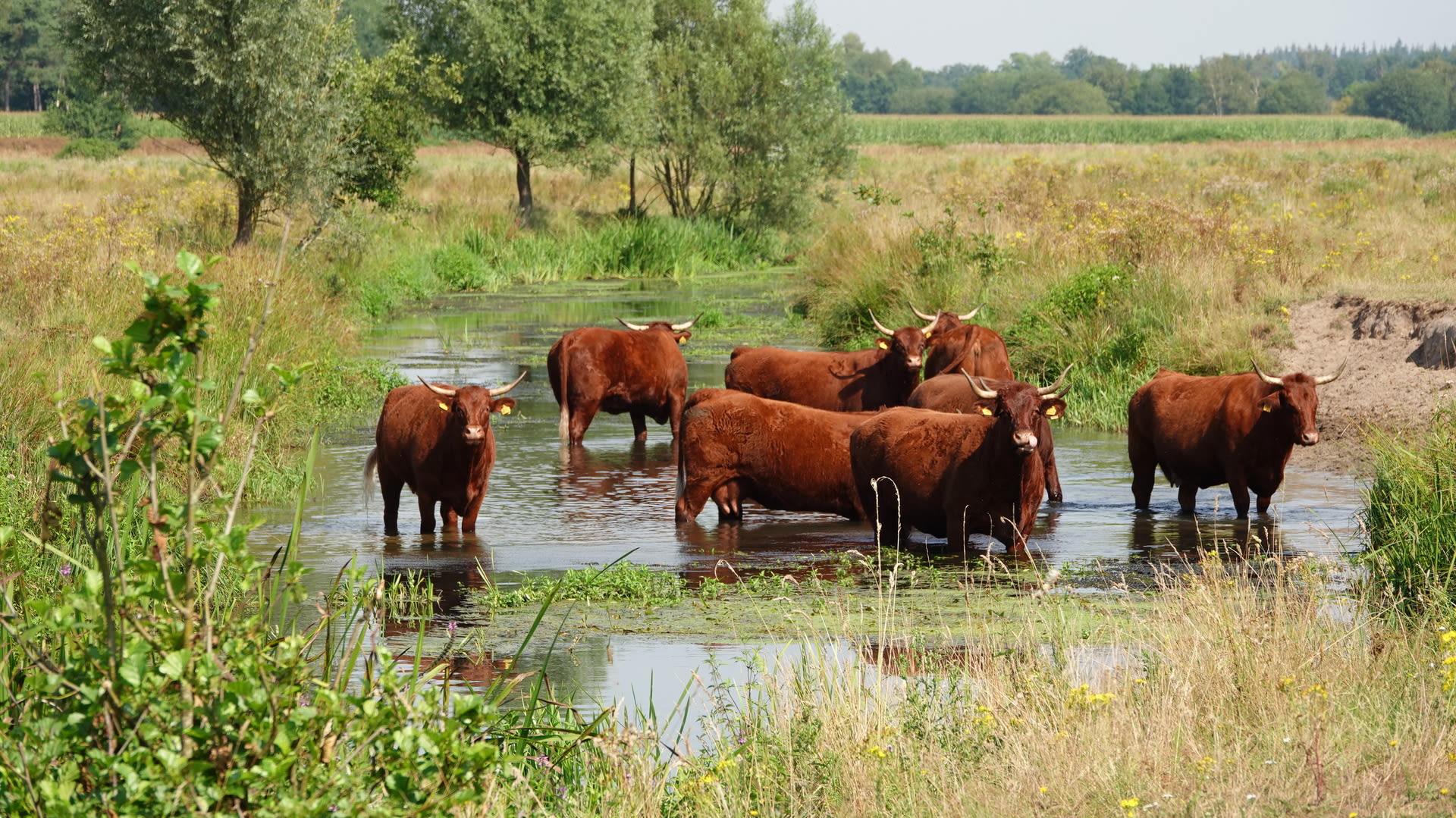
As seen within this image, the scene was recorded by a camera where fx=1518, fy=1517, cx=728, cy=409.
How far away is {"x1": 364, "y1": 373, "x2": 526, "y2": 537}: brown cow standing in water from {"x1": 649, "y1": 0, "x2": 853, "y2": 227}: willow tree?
28.5 m

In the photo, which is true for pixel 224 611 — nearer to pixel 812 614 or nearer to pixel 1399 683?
pixel 812 614

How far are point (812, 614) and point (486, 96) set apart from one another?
30.0 metres

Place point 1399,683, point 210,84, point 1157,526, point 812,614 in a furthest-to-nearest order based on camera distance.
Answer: point 210,84
point 1157,526
point 812,614
point 1399,683

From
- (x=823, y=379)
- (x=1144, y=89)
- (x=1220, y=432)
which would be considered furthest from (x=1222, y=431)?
(x=1144, y=89)

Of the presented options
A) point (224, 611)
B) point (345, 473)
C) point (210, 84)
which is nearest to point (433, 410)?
point (345, 473)


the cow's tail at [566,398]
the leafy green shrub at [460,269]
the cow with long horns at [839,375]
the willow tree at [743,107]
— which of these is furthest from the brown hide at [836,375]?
the willow tree at [743,107]

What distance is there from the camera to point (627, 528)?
36.0 ft

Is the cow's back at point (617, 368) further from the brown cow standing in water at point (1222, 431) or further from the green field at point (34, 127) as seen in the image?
the green field at point (34, 127)

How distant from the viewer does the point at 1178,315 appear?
1606cm

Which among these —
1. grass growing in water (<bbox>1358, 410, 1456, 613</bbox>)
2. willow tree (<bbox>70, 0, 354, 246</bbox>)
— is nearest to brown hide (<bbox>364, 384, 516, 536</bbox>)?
grass growing in water (<bbox>1358, 410, 1456, 613</bbox>)

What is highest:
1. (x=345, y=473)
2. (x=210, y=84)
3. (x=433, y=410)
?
(x=210, y=84)

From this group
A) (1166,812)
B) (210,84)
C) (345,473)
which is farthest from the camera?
(210,84)

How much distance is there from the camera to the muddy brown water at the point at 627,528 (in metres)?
7.60

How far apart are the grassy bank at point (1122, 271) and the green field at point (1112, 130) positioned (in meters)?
54.1
